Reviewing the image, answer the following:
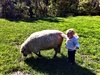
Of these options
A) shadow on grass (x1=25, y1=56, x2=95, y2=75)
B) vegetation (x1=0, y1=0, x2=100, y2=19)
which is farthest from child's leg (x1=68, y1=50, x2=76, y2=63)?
vegetation (x1=0, y1=0, x2=100, y2=19)

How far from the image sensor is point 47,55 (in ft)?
35.8

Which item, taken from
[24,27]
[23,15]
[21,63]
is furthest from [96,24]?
[21,63]

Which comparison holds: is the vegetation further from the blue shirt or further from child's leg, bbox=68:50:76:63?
the blue shirt

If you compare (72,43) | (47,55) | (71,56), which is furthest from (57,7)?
(72,43)

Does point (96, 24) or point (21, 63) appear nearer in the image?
point (21, 63)

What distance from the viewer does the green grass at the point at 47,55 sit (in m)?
9.83

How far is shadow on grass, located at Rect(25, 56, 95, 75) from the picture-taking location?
9632 mm

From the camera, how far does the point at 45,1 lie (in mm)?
24750

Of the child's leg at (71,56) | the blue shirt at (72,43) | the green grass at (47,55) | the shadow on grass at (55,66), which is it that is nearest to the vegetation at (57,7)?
the green grass at (47,55)

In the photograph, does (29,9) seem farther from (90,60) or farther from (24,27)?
(90,60)

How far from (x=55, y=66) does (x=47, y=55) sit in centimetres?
99

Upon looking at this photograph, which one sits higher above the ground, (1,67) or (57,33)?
(57,33)

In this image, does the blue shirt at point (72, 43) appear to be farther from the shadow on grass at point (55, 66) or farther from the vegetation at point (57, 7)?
the vegetation at point (57, 7)

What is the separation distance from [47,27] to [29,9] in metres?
6.95
